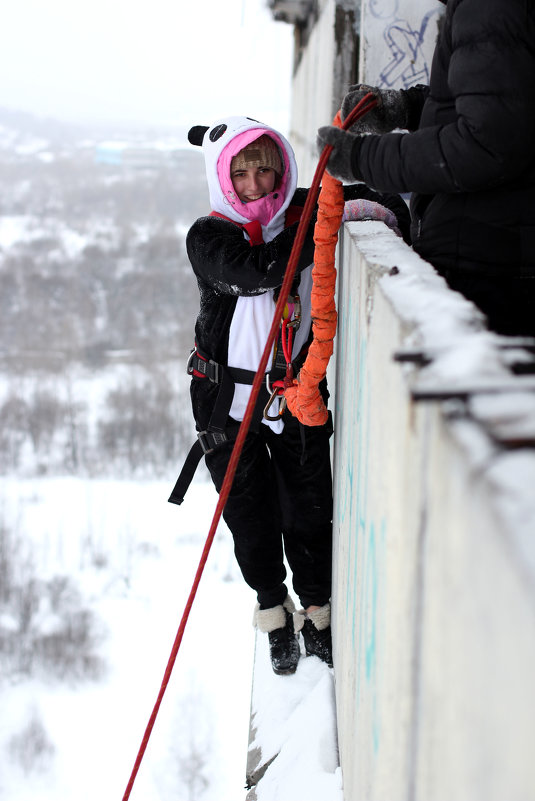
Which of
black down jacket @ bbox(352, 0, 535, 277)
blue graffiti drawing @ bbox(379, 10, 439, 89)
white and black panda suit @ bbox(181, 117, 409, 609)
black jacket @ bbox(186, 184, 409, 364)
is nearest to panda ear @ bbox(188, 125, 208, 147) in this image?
white and black panda suit @ bbox(181, 117, 409, 609)

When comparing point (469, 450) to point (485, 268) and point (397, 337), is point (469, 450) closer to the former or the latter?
point (397, 337)

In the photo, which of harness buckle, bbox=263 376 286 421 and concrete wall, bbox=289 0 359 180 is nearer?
harness buckle, bbox=263 376 286 421

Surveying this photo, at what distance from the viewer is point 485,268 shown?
5.28 feet

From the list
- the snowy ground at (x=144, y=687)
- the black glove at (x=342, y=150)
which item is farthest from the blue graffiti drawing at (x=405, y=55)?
the snowy ground at (x=144, y=687)

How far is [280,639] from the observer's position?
290 cm

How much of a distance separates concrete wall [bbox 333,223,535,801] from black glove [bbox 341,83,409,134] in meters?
0.56

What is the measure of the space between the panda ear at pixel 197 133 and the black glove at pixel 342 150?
0.90 metres

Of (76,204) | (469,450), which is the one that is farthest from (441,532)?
(76,204)

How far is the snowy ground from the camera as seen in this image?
40.0ft

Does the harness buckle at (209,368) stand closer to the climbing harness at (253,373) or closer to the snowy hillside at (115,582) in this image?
the climbing harness at (253,373)

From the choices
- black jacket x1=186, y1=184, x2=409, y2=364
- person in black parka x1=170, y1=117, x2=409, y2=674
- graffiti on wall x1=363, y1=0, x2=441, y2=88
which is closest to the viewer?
black jacket x1=186, y1=184, x2=409, y2=364

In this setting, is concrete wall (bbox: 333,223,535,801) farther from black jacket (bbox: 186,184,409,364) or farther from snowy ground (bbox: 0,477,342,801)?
snowy ground (bbox: 0,477,342,801)

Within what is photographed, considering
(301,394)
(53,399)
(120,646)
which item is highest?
(301,394)

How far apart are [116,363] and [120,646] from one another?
21023 millimetres
